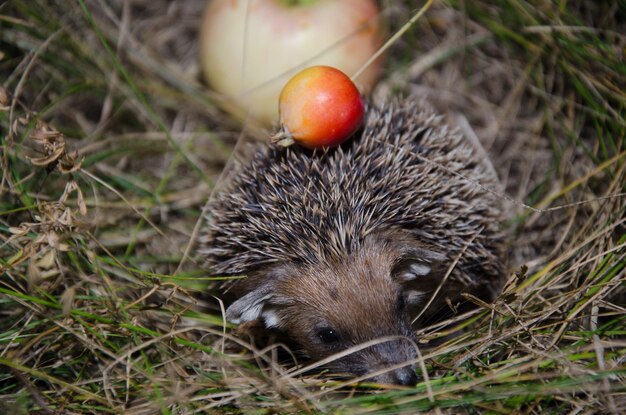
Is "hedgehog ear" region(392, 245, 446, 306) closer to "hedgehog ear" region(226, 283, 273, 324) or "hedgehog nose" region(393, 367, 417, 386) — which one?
"hedgehog nose" region(393, 367, 417, 386)

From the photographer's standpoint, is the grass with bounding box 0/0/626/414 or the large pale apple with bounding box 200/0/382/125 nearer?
the grass with bounding box 0/0/626/414

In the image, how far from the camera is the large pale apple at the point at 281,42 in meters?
3.77

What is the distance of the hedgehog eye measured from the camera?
304cm

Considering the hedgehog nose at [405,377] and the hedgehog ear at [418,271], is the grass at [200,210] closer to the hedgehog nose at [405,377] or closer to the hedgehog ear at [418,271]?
the hedgehog nose at [405,377]

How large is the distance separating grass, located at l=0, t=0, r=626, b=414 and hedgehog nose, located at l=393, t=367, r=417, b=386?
0.07 meters

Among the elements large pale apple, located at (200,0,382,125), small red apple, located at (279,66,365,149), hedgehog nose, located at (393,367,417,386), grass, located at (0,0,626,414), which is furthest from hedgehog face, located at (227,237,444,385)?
large pale apple, located at (200,0,382,125)

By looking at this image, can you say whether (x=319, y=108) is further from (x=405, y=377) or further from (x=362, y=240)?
(x=405, y=377)

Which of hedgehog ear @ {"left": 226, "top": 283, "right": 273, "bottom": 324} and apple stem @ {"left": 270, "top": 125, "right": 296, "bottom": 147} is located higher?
apple stem @ {"left": 270, "top": 125, "right": 296, "bottom": 147}

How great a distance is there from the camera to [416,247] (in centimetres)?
308

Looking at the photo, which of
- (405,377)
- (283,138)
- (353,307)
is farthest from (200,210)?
(405,377)

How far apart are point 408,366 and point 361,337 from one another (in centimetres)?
28

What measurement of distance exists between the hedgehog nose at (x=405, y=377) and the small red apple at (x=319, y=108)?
4.11ft

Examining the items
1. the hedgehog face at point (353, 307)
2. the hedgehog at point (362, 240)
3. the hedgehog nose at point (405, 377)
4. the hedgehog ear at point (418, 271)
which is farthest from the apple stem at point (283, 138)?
the hedgehog nose at point (405, 377)

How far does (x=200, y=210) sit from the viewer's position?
4.16 m
